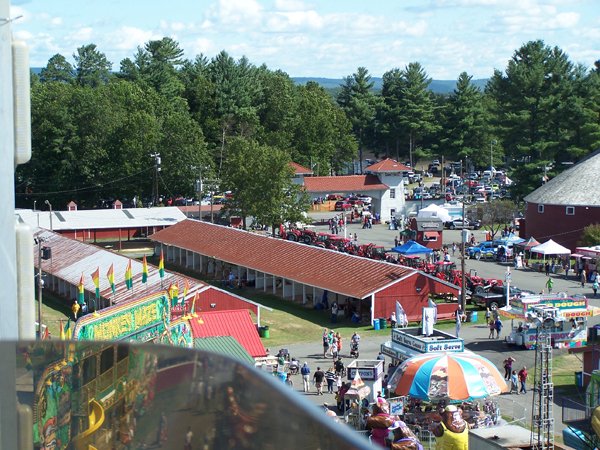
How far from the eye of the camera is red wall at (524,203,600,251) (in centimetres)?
5097

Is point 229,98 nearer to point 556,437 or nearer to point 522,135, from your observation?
point 522,135

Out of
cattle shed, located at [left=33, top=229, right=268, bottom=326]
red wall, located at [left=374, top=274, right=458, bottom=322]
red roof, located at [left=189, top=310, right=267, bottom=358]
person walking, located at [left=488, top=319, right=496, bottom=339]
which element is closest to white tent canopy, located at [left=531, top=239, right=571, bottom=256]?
red wall, located at [left=374, top=274, right=458, bottom=322]

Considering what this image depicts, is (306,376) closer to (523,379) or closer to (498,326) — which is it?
(523,379)

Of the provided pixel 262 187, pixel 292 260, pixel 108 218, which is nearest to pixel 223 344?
pixel 292 260

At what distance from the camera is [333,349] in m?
28.6

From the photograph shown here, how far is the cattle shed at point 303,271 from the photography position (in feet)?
112

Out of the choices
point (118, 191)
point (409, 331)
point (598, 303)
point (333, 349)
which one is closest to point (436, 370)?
point (409, 331)

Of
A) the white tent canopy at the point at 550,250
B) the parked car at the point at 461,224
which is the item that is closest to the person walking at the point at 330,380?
the white tent canopy at the point at 550,250

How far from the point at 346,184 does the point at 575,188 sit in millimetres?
20193

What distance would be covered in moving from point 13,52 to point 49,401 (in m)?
1.28

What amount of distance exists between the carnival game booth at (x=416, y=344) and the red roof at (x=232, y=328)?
336cm

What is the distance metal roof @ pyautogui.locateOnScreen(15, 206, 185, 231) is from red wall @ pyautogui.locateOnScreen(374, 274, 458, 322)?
84.3 feet

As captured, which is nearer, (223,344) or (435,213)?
(223,344)

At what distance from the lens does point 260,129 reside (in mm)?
81312
